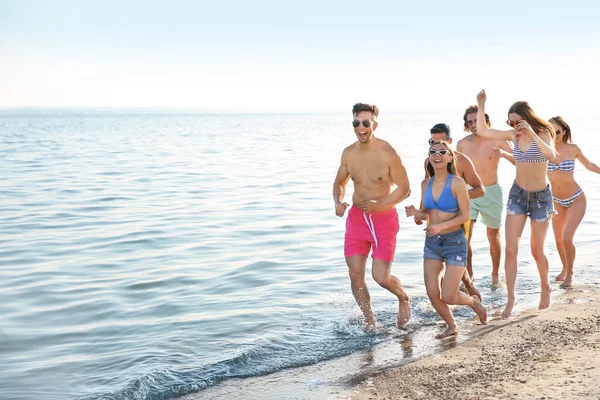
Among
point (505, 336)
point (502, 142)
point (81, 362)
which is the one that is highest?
point (502, 142)

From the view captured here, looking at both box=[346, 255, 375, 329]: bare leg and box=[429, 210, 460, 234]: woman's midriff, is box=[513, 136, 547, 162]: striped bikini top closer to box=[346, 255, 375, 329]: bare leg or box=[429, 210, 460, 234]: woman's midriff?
box=[429, 210, 460, 234]: woman's midriff

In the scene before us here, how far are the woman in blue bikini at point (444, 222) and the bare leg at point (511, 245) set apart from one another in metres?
0.81

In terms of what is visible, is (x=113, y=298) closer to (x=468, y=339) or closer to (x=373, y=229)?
(x=373, y=229)

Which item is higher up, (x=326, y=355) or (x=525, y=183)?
(x=525, y=183)

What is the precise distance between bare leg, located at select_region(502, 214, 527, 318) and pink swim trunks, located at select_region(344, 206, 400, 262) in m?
1.12

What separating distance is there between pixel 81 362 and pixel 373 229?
3071 mm

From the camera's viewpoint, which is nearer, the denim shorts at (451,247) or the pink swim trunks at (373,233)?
the denim shorts at (451,247)

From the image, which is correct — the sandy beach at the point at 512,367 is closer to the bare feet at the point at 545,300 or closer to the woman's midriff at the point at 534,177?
the bare feet at the point at 545,300

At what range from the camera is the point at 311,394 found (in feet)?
19.6

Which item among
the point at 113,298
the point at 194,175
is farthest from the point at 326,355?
the point at 194,175

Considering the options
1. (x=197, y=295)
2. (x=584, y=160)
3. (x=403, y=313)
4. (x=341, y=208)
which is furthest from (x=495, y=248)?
(x=197, y=295)

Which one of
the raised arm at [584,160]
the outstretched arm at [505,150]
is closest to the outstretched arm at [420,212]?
the outstretched arm at [505,150]

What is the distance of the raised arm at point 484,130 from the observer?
7.56m

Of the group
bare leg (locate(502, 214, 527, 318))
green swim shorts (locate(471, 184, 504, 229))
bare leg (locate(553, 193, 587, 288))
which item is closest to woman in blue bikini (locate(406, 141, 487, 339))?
bare leg (locate(502, 214, 527, 318))
